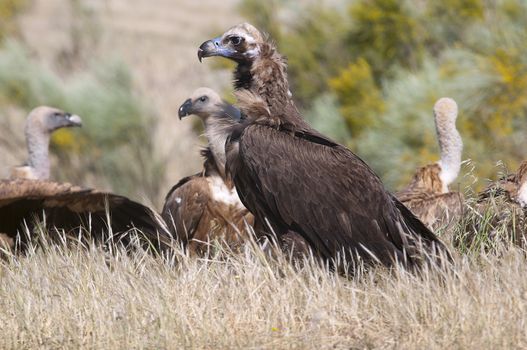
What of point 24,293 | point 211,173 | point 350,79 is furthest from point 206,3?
point 24,293

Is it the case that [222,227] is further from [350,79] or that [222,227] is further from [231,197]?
[350,79]

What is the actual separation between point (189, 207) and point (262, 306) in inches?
115

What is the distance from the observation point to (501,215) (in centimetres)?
642

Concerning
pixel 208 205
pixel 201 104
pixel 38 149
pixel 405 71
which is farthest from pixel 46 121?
pixel 405 71

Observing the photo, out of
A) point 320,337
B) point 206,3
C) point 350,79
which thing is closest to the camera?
point 320,337

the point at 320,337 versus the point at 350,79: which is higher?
the point at 350,79

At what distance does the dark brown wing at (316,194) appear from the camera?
21.1 feet

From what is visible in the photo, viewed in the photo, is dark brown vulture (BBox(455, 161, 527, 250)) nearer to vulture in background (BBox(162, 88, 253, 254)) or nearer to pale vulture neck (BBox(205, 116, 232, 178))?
pale vulture neck (BBox(205, 116, 232, 178))

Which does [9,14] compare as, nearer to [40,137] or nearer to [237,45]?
[40,137]

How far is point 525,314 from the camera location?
494cm

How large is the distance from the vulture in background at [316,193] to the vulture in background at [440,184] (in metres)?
0.72

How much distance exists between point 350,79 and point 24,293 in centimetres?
1222

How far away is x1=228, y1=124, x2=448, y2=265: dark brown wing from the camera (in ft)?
21.1

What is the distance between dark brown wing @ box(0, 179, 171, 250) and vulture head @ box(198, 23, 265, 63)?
1.13m
